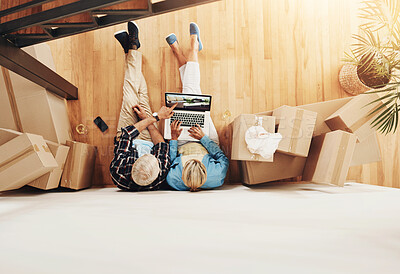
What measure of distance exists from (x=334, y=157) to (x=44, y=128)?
1902mm

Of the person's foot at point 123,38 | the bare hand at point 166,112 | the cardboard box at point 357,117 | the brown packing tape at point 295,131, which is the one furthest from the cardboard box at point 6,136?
the cardboard box at point 357,117

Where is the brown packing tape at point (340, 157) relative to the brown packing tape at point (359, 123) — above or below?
below

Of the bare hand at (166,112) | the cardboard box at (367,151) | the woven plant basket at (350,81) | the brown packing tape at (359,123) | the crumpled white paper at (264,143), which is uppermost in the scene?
the woven plant basket at (350,81)

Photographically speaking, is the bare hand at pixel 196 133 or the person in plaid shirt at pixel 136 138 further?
the bare hand at pixel 196 133

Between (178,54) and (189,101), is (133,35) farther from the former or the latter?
(189,101)

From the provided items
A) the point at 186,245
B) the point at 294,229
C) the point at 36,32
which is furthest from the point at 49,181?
the point at 294,229

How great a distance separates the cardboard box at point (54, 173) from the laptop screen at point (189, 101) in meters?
0.79

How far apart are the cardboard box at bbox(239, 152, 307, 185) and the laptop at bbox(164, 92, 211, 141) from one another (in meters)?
0.50

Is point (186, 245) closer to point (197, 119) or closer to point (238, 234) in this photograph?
point (238, 234)

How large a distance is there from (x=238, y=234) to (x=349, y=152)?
0.99m

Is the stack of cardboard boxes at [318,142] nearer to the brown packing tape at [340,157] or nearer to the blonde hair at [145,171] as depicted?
the brown packing tape at [340,157]

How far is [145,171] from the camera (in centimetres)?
144

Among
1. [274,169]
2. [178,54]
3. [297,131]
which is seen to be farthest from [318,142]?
[178,54]

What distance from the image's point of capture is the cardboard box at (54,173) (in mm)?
1412
